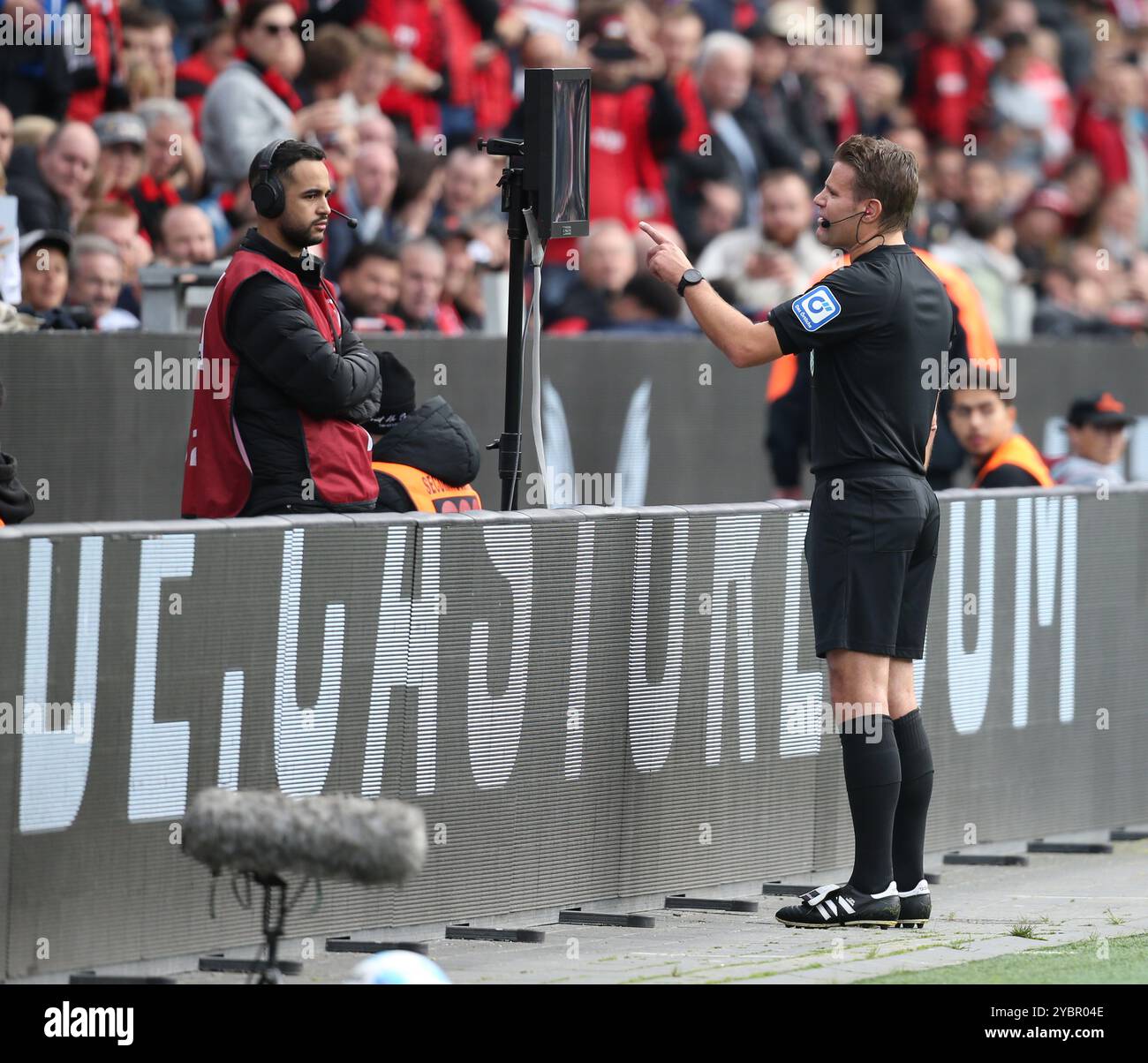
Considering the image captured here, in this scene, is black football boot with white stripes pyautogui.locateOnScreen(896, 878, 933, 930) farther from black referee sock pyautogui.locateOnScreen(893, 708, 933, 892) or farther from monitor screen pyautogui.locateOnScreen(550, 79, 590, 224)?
monitor screen pyautogui.locateOnScreen(550, 79, 590, 224)

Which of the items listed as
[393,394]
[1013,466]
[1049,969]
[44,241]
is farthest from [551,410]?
[1049,969]

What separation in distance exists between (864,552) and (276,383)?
1788 millimetres

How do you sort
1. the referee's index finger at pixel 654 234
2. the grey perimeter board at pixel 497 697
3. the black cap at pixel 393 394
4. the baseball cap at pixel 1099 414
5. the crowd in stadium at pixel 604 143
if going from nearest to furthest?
the grey perimeter board at pixel 497 697 < the referee's index finger at pixel 654 234 < the black cap at pixel 393 394 < the baseball cap at pixel 1099 414 < the crowd in stadium at pixel 604 143

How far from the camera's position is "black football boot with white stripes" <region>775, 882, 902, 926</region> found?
7055mm

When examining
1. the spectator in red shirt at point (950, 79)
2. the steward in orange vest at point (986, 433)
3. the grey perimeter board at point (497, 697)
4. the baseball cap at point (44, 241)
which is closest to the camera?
the grey perimeter board at point (497, 697)

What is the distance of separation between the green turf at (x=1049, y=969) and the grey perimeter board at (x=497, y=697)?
1293mm

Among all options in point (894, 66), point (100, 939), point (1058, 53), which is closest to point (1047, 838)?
point (100, 939)

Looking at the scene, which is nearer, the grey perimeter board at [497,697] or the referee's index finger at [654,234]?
the grey perimeter board at [497,697]

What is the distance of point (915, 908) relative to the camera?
7.17 m

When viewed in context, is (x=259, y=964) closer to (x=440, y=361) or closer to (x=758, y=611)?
(x=758, y=611)

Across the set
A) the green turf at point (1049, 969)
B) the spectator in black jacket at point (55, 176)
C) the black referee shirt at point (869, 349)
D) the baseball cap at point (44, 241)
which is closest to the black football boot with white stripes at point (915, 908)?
the green turf at point (1049, 969)

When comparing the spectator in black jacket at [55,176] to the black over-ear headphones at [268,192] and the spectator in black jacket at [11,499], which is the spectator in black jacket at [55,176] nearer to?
the spectator in black jacket at [11,499]

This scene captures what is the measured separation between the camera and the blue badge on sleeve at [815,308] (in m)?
6.82

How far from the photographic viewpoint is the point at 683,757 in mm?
7535
